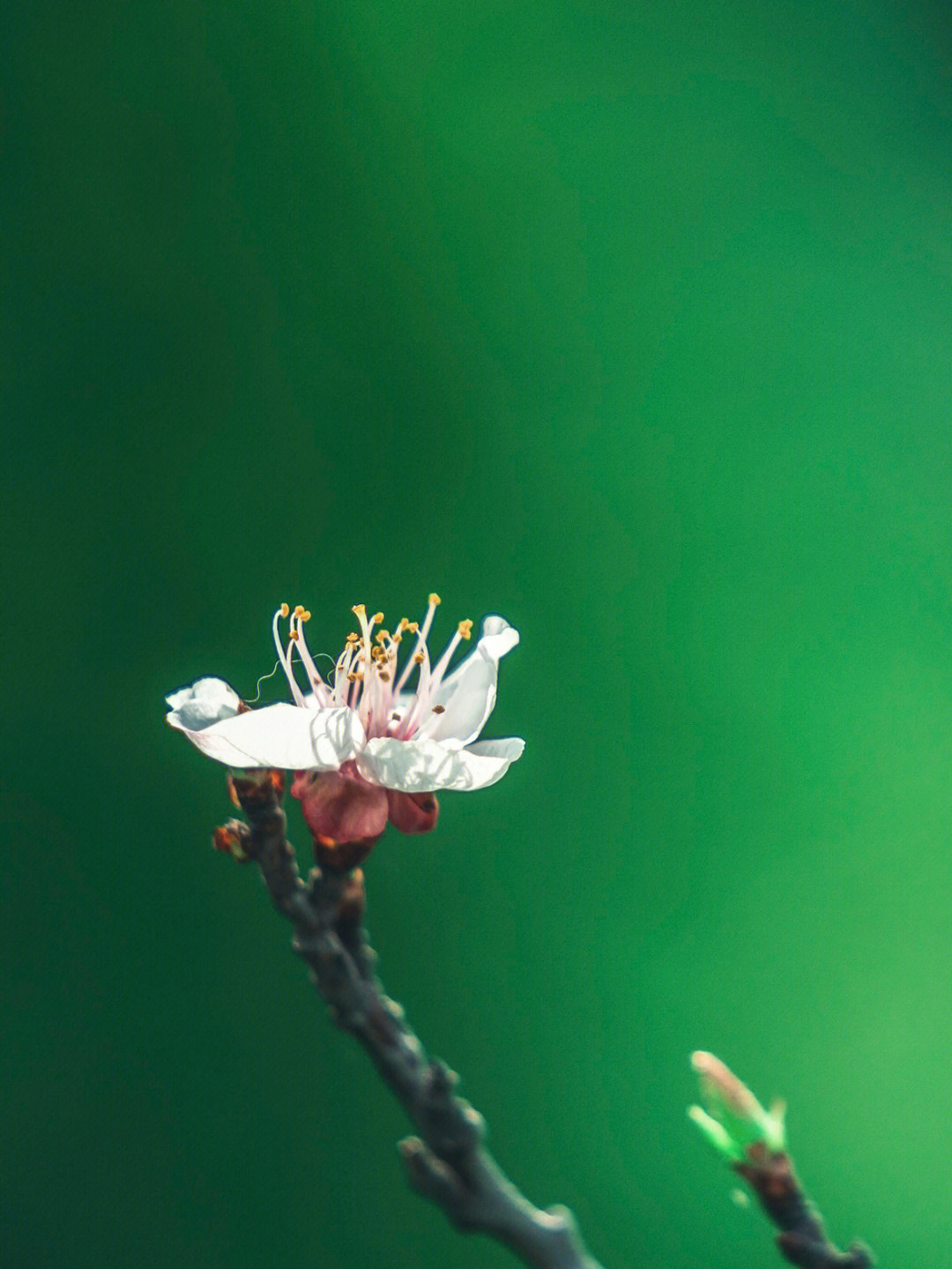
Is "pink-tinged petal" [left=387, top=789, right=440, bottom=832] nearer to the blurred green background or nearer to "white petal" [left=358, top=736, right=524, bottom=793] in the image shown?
"white petal" [left=358, top=736, right=524, bottom=793]

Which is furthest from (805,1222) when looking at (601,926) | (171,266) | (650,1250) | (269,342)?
(171,266)

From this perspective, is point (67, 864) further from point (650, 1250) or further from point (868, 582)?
point (868, 582)

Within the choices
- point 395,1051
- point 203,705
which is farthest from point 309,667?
point 395,1051

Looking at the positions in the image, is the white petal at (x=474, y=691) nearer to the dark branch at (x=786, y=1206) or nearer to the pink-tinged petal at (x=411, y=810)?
the pink-tinged petal at (x=411, y=810)

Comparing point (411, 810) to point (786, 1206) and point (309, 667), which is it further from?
point (786, 1206)

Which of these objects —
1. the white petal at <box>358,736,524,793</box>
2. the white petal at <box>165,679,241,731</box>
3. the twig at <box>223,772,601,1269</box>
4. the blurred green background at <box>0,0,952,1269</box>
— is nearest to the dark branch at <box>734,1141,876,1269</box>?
the twig at <box>223,772,601,1269</box>
